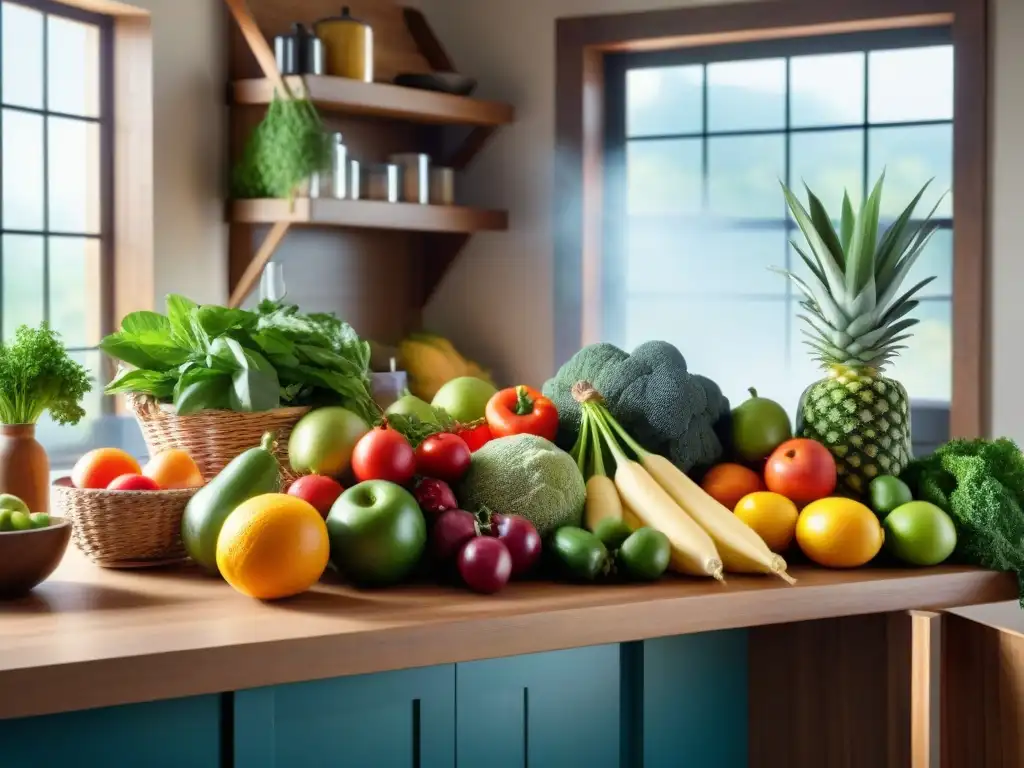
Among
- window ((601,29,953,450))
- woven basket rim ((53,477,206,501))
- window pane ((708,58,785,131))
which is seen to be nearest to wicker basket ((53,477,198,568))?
woven basket rim ((53,477,206,501))

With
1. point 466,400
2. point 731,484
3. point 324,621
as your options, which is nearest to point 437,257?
point 466,400

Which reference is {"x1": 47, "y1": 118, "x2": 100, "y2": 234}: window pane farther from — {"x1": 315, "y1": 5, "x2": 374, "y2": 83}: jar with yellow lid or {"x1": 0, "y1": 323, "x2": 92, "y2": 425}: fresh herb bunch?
{"x1": 0, "y1": 323, "x2": 92, "y2": 425}: fresh herb bunch

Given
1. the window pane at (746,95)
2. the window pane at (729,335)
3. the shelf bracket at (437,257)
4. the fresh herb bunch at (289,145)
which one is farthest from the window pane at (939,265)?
the fresh herb bunch at (289,145)

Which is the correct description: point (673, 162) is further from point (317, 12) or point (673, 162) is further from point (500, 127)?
point (317, 12)

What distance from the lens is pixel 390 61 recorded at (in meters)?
4.05

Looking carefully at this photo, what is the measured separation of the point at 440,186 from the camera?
12.9ft

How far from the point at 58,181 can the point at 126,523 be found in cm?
193

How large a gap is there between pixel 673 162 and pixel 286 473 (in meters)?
2.55

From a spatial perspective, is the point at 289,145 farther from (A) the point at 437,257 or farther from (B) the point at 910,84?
(B) the point at 910,84

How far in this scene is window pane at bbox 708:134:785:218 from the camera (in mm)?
3934

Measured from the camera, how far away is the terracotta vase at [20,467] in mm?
1779

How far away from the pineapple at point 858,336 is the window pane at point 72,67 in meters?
2.15

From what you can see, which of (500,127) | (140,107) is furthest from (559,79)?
(140,107)

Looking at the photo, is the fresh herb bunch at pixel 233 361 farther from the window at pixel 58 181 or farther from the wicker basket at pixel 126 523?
the window at pixel 58 181
